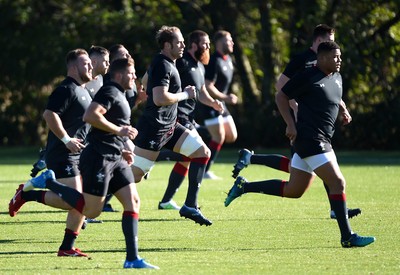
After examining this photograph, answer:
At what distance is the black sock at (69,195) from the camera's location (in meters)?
9.45

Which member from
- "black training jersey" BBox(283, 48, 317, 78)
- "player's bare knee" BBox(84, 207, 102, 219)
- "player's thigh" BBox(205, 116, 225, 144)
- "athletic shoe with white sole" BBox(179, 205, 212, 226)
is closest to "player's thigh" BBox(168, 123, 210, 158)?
"athletic shoe with white sole" BBox(179, 205, 212, 226)

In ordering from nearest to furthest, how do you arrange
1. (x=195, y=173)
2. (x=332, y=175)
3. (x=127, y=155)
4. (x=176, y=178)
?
1. (x=127, y=155)
2. (x=332, y=175)
3. (x=195, y=173)
4. (x=176, y=178)

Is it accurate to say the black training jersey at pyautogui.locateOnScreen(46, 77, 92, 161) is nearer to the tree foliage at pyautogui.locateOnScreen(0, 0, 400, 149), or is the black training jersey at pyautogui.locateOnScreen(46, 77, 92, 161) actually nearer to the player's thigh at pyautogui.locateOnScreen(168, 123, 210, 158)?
the player's thigh at pyautogui.locateOnScreen(168, 123, 210, 158)

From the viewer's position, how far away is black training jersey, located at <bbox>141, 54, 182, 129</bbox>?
11617 mm

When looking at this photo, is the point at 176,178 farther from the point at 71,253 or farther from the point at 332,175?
the point at 71,253

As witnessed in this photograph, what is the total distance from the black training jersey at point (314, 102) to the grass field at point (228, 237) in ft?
3.69

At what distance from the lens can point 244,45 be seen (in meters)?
29.4

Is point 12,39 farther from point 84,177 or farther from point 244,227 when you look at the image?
point 84,177

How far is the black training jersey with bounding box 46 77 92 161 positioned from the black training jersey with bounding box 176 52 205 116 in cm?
238

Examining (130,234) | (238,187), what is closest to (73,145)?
(130,234)

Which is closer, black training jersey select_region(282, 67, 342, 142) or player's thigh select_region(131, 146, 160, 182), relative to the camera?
black training jersey select_region(282, 67, 342, 142)

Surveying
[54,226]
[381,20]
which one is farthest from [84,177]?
[381,20]

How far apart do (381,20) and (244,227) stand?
16353 millimetres

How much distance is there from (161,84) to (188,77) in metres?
1.72
